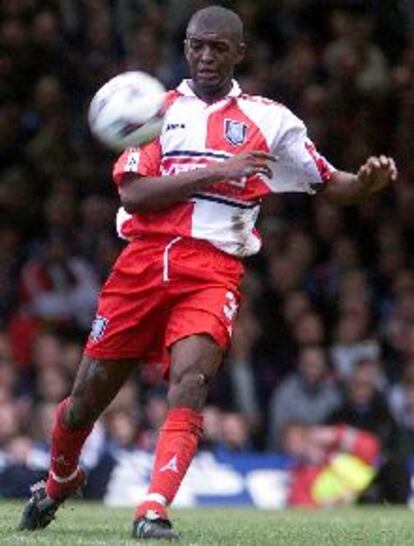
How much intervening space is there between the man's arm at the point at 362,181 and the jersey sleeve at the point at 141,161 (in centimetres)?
83

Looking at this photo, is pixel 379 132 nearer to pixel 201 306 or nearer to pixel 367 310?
pixel 367 310

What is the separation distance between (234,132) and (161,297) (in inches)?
29.6

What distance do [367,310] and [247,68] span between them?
2.49 meters

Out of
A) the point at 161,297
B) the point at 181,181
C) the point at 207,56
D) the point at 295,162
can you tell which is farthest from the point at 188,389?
the point at 207,56

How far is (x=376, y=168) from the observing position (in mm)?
8500

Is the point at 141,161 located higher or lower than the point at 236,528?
higher

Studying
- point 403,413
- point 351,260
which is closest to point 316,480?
point 403,413

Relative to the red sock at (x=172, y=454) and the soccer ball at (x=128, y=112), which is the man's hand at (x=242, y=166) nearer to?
the soccer ball at (x=128, y=112)

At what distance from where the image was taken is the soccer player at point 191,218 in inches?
325

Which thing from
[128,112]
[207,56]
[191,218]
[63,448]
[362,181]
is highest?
[207,56]

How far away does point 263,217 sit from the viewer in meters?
16.6

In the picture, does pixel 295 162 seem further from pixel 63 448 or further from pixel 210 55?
pixel 63 448

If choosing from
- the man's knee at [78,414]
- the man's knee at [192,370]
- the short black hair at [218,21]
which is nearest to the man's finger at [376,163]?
the short black hair at [218,21]

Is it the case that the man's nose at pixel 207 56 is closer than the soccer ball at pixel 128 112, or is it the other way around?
the soccer ball at pixel 128 112
